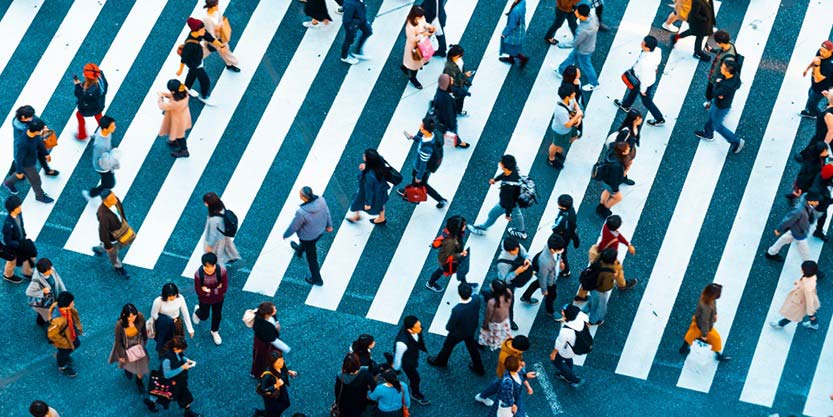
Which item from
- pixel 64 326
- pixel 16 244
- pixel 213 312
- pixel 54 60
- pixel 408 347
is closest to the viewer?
pixel 408 347

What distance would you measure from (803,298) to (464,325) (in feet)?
14.7

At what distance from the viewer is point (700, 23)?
22.8 meters

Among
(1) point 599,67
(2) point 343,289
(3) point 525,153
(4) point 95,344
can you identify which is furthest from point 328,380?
(1) point 599,67

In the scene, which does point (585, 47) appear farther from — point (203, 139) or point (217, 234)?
point (217, 234)

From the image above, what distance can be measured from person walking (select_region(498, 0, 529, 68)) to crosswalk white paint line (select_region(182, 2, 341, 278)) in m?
2.73

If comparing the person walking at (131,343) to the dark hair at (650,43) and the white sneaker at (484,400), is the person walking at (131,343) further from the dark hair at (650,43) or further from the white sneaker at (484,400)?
the dark hair at (650,43)

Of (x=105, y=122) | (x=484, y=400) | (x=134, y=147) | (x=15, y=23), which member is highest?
(x=15, y=23)

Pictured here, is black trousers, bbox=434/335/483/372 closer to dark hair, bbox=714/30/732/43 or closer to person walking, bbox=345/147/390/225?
person walking, bbox=345/147/390/225

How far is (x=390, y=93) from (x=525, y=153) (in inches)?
90.0

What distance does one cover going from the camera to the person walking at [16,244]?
1956cm

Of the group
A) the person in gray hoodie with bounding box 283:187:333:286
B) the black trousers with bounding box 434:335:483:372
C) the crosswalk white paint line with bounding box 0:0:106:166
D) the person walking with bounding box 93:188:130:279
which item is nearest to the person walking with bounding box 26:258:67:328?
the person walking with bounding box 93:188:130:279

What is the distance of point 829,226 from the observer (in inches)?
843

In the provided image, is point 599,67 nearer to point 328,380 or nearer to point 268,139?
point 268,139

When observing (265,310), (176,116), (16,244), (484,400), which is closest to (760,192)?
(484,400)
